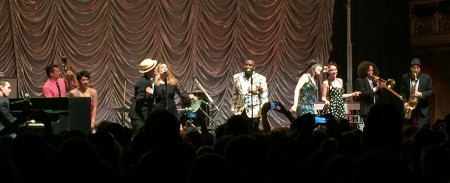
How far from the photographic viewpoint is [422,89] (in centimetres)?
1717

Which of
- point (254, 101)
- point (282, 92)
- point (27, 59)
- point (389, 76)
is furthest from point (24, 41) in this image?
point (389, 76)

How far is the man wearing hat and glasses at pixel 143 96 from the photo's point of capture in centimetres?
1518

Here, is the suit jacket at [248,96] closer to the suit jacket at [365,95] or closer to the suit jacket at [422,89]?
the suit jacket at [365,95]

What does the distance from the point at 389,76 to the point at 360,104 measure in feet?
18.9

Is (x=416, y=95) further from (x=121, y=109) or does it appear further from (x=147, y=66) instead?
(x=121, y=109)

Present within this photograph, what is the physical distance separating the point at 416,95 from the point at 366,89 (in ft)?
3.88

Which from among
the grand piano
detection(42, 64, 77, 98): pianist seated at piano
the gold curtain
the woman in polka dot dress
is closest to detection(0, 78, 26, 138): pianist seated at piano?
the grand piano

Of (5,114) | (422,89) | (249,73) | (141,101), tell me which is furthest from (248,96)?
(5,114)

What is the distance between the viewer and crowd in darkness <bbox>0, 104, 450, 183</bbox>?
4.58m

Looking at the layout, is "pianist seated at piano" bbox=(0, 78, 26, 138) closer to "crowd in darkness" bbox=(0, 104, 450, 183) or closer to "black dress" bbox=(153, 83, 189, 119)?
"crowd in darkness" bbox=(0, 104, 450, 183)

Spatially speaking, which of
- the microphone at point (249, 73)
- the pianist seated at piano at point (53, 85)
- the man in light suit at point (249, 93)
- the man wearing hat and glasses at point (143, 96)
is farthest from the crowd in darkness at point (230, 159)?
the man in light suit at point (249, 93)

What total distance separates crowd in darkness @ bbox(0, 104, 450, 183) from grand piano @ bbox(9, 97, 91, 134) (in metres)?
5.27

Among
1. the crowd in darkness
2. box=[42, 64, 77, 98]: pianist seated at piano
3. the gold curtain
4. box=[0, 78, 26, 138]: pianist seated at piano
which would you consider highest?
the gold curtain

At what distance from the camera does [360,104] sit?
16.8m
